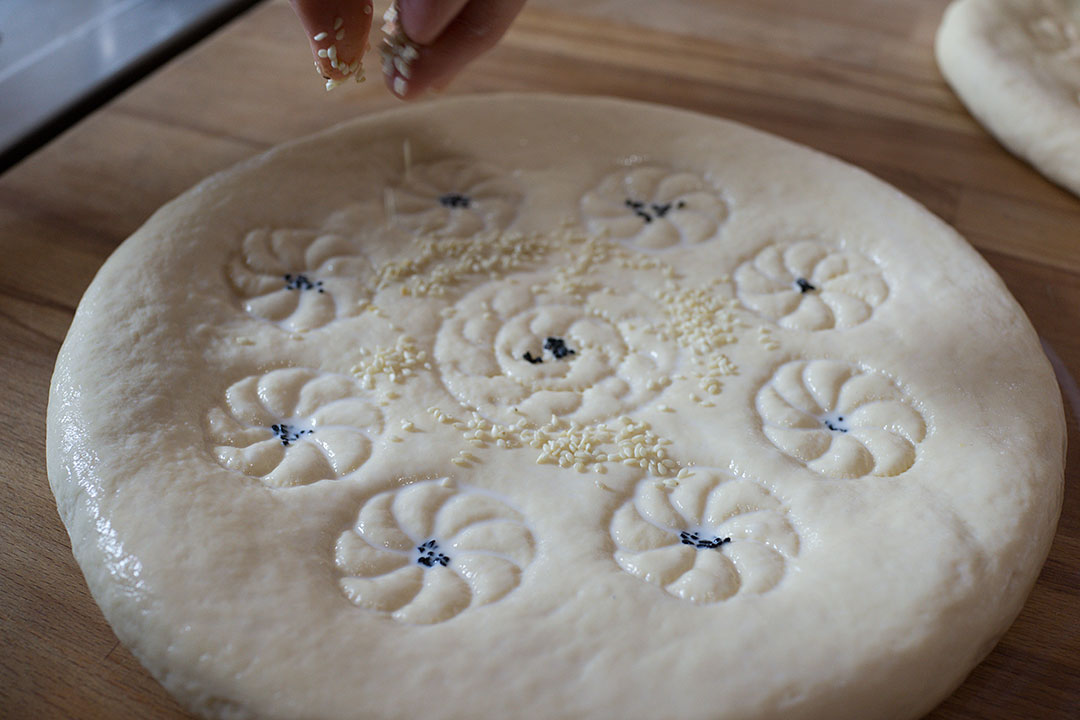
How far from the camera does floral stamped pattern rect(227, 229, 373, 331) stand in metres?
1.39

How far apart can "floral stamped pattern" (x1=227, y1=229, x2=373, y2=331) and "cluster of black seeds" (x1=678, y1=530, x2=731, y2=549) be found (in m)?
0.58

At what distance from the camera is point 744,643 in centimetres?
99

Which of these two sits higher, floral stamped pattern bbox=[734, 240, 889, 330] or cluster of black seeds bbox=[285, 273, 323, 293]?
floral stamped pattern bbox=[734, 240, 889, 330]

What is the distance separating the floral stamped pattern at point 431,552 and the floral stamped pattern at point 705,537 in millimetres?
129

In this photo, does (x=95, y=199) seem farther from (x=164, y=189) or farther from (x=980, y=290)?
(x=980, y=290)

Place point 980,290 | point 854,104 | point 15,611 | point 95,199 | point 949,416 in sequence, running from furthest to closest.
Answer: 1. point 854,104
2. point 95,199
3. point 980,290
4. point 949,416
5. point 15,611

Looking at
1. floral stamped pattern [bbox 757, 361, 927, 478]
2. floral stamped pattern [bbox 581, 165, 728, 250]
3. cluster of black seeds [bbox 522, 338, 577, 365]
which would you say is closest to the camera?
floral stamped pattern [bbox 757, 361, 927, 478]

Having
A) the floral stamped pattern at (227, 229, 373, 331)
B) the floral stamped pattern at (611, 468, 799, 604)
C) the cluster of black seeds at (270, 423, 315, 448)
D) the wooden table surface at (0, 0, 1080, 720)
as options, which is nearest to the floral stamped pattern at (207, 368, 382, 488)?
the cluster of black seeds at (270, 423, 315, 448)

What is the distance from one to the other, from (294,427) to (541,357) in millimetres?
356

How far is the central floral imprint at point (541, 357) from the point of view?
1.30 m

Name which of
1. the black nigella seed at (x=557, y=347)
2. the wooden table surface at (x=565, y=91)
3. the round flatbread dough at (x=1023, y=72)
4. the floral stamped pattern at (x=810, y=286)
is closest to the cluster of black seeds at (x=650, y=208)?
the floral stamped pattern at (x=810, y=286)

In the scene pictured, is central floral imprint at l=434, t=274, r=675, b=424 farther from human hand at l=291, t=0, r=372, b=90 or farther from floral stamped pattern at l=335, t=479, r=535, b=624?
human hand at l=291, t=0, r=372, b=90

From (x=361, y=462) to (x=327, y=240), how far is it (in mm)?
446

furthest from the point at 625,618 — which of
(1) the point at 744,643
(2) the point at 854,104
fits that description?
(2) the point at 854,104
